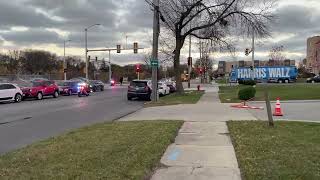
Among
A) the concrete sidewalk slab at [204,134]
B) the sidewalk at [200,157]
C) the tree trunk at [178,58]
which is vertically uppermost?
the tree trunk at [178,58]

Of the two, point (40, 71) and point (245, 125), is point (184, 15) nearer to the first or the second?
point (245, 125)

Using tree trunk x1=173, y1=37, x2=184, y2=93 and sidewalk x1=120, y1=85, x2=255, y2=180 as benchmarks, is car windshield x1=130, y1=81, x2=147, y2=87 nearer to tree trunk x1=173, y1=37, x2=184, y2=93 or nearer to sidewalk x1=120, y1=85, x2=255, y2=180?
tree trunk x1=173, y1=37, x2=184, y2=93

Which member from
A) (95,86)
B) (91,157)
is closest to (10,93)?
(95,86)

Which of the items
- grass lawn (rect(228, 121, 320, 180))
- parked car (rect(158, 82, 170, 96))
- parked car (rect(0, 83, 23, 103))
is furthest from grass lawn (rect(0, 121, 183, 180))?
parked car (rect(158, 82, 170, 96))

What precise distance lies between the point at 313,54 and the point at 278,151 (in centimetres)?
16645

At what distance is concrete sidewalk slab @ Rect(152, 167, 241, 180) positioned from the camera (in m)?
7.98

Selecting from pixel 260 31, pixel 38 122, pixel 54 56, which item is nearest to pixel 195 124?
pixel 38 122

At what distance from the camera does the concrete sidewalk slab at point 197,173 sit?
26.2 ft

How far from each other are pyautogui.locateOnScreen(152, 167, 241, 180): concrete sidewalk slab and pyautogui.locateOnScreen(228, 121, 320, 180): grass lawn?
0.21 metres

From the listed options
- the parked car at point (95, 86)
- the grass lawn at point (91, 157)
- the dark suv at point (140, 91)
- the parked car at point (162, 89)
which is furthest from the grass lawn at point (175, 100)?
the parked car at point (95, 86)

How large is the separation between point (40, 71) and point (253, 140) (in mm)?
133066

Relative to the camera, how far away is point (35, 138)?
47.1 ft

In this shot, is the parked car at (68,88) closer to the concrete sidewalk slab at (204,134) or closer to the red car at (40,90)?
the red car at (40,90)

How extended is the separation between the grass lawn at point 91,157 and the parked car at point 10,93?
24984 millimetres
